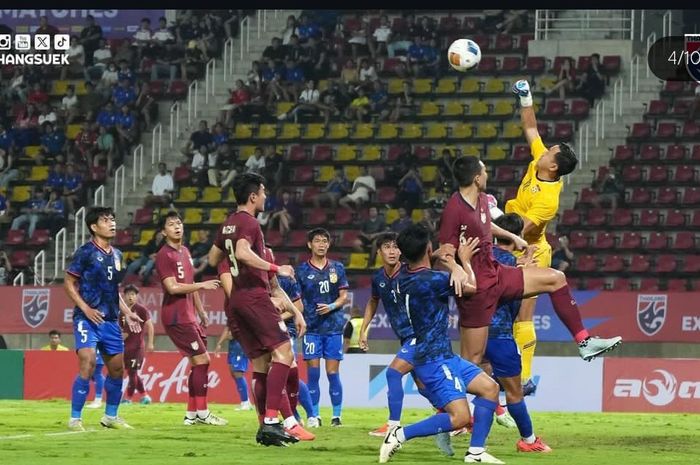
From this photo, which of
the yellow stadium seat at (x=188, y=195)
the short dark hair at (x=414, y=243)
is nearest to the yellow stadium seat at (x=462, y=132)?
the yellow stadium seat at (x=188, y=195)

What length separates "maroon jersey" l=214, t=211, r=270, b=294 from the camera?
13.6 metres

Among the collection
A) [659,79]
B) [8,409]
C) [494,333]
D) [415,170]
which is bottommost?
[8,409]

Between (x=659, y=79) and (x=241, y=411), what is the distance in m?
16.6

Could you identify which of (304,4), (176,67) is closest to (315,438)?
(304,4)

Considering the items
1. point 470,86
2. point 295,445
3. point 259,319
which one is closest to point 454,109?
point 470,86

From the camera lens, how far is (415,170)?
3234cm

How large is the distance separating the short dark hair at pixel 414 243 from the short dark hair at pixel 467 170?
804 millimetres

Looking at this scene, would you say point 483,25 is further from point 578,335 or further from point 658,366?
point 578,335

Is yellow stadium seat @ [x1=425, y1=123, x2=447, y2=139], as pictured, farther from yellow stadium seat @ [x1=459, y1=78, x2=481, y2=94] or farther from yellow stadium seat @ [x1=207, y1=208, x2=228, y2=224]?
yellow stadium seat @ [x1=207, y1=208, x2=228, y2=224]

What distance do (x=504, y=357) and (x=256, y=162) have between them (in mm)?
20785

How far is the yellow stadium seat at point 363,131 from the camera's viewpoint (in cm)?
3412

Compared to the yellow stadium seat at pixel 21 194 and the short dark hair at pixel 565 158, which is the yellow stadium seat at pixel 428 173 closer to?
the yellow stadium seat at pixel 21 194

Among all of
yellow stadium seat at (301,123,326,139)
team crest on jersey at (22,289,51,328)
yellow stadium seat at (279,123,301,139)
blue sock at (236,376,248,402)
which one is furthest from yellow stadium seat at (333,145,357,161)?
blue sock at (236,376,248,402)

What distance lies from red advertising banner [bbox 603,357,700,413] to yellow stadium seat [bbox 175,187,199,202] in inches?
517
